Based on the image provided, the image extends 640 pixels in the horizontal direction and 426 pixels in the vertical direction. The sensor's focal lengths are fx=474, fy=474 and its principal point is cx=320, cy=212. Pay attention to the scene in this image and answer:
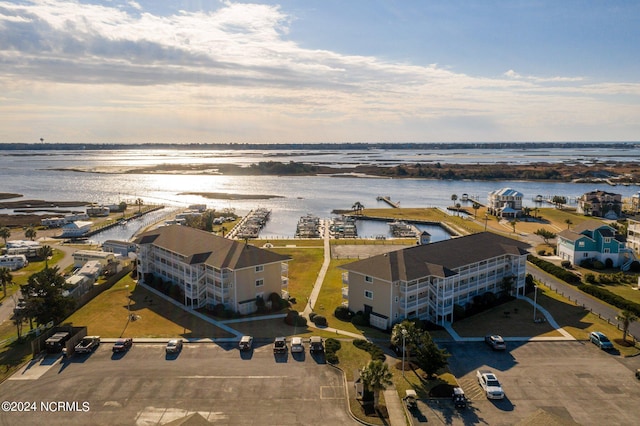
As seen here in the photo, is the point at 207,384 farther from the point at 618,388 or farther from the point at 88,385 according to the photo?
the point at 618,388

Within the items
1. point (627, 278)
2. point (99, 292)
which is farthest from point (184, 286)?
point (627, 278)

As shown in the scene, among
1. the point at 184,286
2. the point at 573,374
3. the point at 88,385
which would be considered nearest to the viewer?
the point at 88,385

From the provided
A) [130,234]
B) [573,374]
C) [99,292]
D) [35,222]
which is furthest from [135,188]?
[573,374]

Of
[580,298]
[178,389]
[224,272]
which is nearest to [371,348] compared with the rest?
[178,389]

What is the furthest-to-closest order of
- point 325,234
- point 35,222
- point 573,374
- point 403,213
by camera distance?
point 403,213 < point 35,222 < point 325,234 < point 573,374

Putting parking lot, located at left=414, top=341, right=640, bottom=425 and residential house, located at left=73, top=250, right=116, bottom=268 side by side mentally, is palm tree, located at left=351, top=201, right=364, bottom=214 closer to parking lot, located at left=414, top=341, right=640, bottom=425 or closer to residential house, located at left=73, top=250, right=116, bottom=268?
residential house, located at left=73, top=250, right=116, bottom=268

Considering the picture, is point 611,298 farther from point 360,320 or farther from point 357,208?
point 357,208

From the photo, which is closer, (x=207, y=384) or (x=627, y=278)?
(x=207, y=384)

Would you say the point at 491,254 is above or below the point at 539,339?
above
